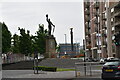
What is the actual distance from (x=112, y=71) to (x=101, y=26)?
218ft

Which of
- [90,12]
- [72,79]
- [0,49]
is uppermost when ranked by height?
[90,12]

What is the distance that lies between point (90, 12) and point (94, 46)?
41.5 feet

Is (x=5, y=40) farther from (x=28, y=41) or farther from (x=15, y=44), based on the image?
(x=15, y=44)

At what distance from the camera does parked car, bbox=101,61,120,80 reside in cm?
1785

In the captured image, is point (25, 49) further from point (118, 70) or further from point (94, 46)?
point (118, 70)

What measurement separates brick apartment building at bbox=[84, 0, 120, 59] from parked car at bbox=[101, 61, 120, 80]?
1971 inches

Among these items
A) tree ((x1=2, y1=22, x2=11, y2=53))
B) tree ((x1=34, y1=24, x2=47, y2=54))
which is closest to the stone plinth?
tree ((x1=2, y1=22, x2=11, y2=53))

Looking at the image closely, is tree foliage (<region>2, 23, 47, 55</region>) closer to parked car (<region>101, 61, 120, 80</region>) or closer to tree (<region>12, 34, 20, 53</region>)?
tree (<region>12, 34, 20, 53</region>)

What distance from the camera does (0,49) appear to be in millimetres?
60094

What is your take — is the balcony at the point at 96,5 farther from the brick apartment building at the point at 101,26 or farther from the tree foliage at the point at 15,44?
the tree foliage at the point at 15,44

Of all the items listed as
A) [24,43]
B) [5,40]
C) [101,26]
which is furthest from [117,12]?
[5,40]

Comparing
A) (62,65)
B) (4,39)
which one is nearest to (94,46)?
(4,39)

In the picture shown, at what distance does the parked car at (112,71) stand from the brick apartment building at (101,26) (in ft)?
164

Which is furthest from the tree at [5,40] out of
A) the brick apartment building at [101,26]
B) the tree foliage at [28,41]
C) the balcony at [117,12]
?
the balcony at [117,12]
